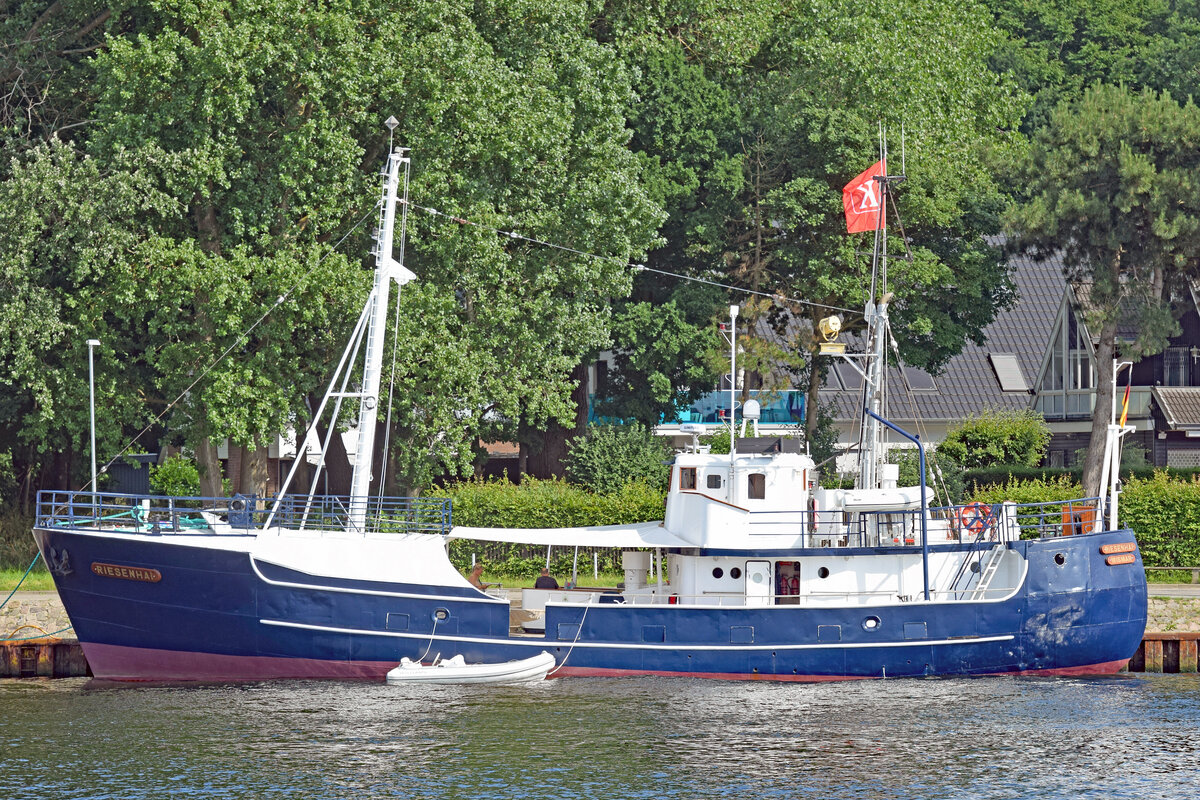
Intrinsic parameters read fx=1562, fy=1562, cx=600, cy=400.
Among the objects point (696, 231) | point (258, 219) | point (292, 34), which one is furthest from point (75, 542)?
point (696, 231)

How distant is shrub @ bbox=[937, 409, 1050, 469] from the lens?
5056cm

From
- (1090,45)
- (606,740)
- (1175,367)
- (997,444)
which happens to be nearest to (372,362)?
(606,740)

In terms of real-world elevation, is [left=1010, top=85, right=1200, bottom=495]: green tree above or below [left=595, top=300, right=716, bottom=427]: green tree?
above

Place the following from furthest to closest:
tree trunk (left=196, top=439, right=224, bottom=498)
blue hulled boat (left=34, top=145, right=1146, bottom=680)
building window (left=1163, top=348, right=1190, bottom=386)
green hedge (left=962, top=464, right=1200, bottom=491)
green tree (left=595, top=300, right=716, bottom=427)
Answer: building window (left=1163, top=348, right=1190, bottom=386), green hedge (left=962, top=464, right=1200, bottom=491), green tree (left=595, top=300, right=716, bottom=427), tree trunk (left=196, top=439, right=224, bottom=498), blue hulled boat (left=34, top=145, right=1146, bottom=680)

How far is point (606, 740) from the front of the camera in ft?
81.0

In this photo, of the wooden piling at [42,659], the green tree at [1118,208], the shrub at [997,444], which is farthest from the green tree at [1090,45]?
the wooden piling at [42,659]

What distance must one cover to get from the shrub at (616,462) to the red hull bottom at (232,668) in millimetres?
12869

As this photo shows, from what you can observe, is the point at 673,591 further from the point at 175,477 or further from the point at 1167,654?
the point at 175,477

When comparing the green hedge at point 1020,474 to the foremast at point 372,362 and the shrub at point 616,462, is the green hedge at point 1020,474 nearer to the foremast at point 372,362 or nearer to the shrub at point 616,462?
the shrub at point 616,462

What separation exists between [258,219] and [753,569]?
55.3 ft

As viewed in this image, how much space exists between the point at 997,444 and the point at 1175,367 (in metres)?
9.72

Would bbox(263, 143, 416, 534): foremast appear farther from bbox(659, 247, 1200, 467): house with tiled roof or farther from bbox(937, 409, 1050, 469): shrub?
bbox(937, 409, 1050, 469): shrub

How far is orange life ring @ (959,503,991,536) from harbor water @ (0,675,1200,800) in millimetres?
3290

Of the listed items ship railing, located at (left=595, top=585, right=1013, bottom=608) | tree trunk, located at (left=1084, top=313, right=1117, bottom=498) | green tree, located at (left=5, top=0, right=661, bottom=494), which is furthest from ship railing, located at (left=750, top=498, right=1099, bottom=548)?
tree trunk, located at (left=1084, top=313, right=1117, bottom=498)
